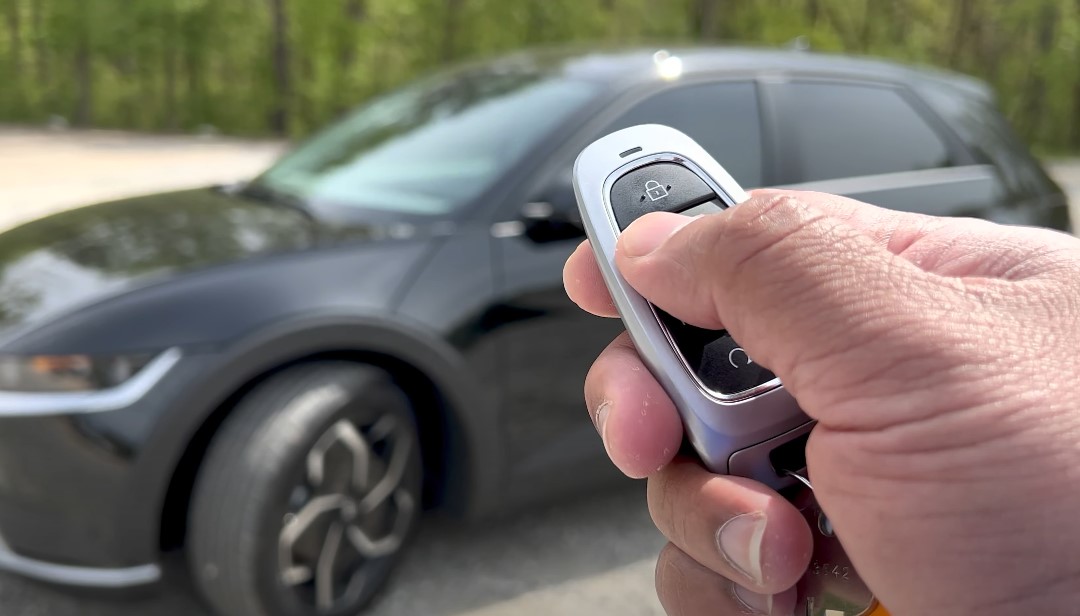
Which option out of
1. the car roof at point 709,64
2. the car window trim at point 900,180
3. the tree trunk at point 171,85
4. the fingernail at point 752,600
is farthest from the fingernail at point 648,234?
the tree trunk at point 171,85

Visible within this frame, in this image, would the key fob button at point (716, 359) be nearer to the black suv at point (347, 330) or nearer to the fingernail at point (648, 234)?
the fingernail at point (648, 234)

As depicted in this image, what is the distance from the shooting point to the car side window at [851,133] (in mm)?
2902

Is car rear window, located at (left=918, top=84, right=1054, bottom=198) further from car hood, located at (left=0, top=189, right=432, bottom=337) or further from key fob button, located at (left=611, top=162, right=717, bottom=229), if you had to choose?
key fob button, located at (left=611, top=162, right=717, bottom=229)

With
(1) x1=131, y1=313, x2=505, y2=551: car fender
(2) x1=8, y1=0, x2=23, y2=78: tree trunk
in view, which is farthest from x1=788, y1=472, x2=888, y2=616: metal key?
(2) x1=8, y1=0, x2=23, y2=78: tree trunk

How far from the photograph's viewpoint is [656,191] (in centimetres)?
113

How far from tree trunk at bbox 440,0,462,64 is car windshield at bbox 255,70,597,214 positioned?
767 inches

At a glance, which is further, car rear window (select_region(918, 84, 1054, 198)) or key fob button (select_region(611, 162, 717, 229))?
car rear window (select_region(918, 84, 1054, 198))

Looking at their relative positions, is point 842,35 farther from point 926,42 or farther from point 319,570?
point 319,570

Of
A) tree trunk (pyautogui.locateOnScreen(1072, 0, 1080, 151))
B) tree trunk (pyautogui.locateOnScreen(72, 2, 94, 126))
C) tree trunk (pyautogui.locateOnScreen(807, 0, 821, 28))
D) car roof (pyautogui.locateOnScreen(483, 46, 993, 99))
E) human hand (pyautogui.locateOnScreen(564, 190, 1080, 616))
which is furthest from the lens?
tree trunk (pyautogui.locateOnScreen(1072, 0, 1080, 151))

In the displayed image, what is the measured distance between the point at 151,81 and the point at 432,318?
24050mm

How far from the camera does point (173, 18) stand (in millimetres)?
21016

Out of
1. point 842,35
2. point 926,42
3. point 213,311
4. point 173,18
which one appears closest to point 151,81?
point 173,18

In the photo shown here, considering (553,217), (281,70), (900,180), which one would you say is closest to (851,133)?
(900,180)

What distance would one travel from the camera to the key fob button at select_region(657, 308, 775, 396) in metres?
1.01
